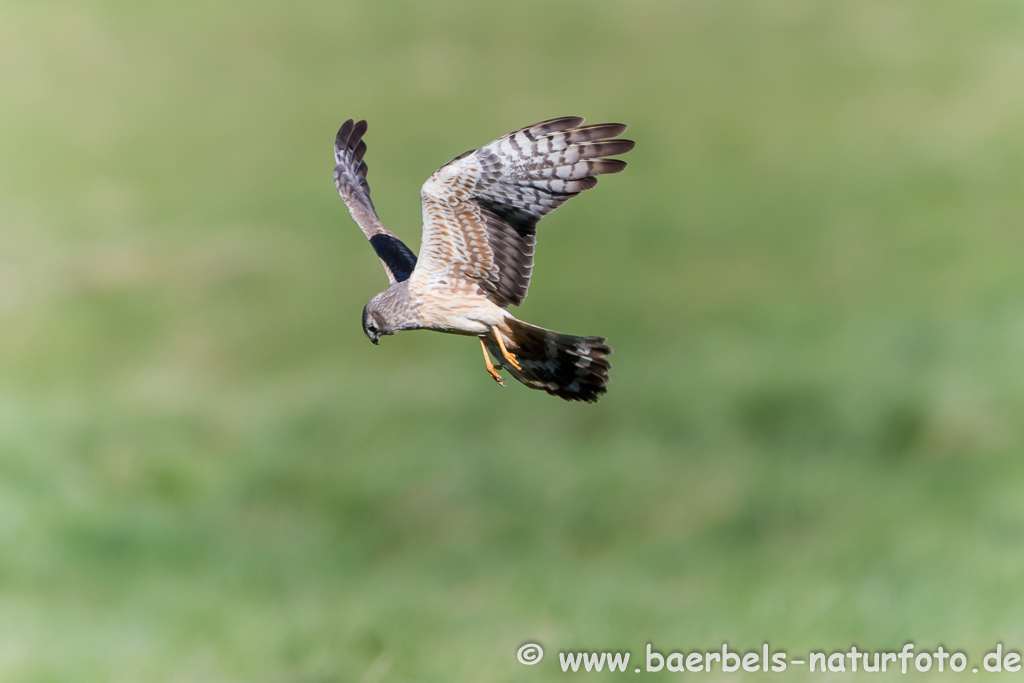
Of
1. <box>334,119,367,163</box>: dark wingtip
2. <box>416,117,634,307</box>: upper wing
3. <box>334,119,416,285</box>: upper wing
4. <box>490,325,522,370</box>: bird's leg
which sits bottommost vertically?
<box>490,325,522,370</box>: bird's leg

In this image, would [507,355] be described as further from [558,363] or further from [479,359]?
[479,359]

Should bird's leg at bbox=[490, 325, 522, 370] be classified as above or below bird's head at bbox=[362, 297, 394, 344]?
below

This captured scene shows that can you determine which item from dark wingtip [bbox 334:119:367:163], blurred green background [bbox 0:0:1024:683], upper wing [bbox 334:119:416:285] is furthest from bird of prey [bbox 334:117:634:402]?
blurred green background [bbox 0:0:1024:683]

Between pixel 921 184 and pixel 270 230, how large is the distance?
55.0ft

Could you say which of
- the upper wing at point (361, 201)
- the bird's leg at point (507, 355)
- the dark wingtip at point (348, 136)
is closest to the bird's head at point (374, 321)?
the bird's leg at point (507, 355)

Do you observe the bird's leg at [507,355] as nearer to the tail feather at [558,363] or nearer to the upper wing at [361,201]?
the tail feather at [558,363]

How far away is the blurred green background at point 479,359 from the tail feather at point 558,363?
40.5 ft

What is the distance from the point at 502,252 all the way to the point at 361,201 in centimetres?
166

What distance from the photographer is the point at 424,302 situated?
5020 mm

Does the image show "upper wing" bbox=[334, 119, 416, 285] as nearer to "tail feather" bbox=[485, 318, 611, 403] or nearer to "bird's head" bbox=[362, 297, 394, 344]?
"bird's head" bbox=[362, 297, 394, 344]

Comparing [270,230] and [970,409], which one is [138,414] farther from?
[970,409]

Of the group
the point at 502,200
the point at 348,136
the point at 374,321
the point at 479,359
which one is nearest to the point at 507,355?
the point at 374,321

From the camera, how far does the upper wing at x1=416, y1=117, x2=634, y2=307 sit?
17.1 feet

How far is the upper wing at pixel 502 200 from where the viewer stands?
5.22 metres
